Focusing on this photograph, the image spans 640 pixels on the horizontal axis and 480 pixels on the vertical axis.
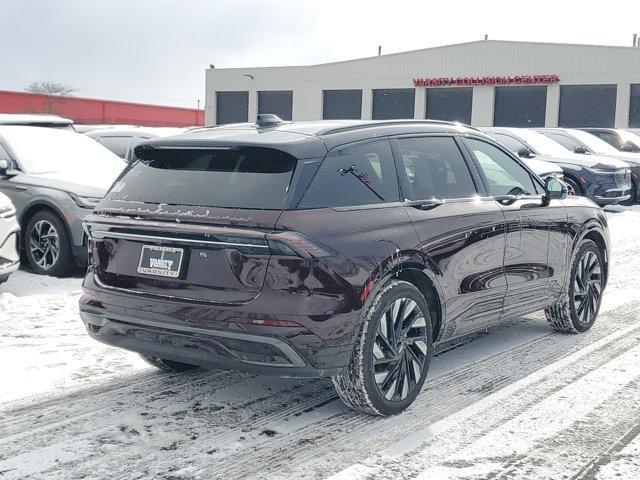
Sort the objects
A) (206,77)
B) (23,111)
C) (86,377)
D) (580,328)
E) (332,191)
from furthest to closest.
→ 1. (206,77)
2. (23,111)
3. (580,328)
4. (86,377)
5. (332,191)

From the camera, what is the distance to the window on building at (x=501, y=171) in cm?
587

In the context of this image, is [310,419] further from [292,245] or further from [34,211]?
[34,211]

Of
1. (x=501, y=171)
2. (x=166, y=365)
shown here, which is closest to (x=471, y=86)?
(x=501, y=171)

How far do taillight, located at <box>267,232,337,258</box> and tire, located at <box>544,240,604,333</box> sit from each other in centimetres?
306

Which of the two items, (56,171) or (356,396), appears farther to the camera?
(56,171)

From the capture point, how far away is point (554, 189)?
256 inches

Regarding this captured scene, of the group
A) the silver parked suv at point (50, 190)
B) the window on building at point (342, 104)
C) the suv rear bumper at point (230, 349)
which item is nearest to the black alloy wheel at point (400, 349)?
the suv rear bumper at point (230, 349)

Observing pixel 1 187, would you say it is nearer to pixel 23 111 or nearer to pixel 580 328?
pixel 580 328

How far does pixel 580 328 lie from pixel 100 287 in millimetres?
3942

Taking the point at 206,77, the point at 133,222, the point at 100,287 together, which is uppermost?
the point at 206,77

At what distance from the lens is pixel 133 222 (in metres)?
4.61

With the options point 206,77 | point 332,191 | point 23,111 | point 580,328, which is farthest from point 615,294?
point 206,77

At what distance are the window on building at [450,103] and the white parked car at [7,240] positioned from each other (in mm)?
37842

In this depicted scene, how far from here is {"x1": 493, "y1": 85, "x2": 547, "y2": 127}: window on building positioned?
1668 inches
